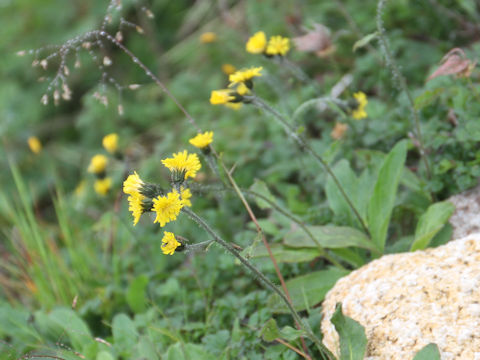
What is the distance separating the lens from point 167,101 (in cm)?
384

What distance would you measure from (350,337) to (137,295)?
46.4 inches

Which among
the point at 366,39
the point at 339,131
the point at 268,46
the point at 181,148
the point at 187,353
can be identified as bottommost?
the point at 187,353

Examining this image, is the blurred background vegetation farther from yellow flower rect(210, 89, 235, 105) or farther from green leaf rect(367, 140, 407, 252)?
yellow flower rect(210, 89, 235, 105)

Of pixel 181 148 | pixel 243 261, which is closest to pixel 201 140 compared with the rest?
pixel 243 261

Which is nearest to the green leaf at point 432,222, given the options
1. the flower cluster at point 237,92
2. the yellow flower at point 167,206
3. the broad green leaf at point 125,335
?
the flower cluster at point 237,92

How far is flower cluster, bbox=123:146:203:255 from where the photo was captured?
4.27 ft

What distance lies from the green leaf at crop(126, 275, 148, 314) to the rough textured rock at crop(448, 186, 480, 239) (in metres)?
1.37

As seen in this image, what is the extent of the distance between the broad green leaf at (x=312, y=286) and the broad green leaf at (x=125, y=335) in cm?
64

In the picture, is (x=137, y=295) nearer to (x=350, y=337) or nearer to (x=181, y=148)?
(x=181, y=148)

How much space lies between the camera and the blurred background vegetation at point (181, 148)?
1.96 metres

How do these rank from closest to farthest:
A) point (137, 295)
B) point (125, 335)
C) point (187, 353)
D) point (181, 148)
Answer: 1. point (187, 353)
2. point (125, 335)
3. point (137, 295)
4. point (181, 148)

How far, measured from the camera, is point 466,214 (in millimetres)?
1937

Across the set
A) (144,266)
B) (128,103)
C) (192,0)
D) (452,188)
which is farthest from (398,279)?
(192,0)

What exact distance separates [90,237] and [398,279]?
7.01ft
